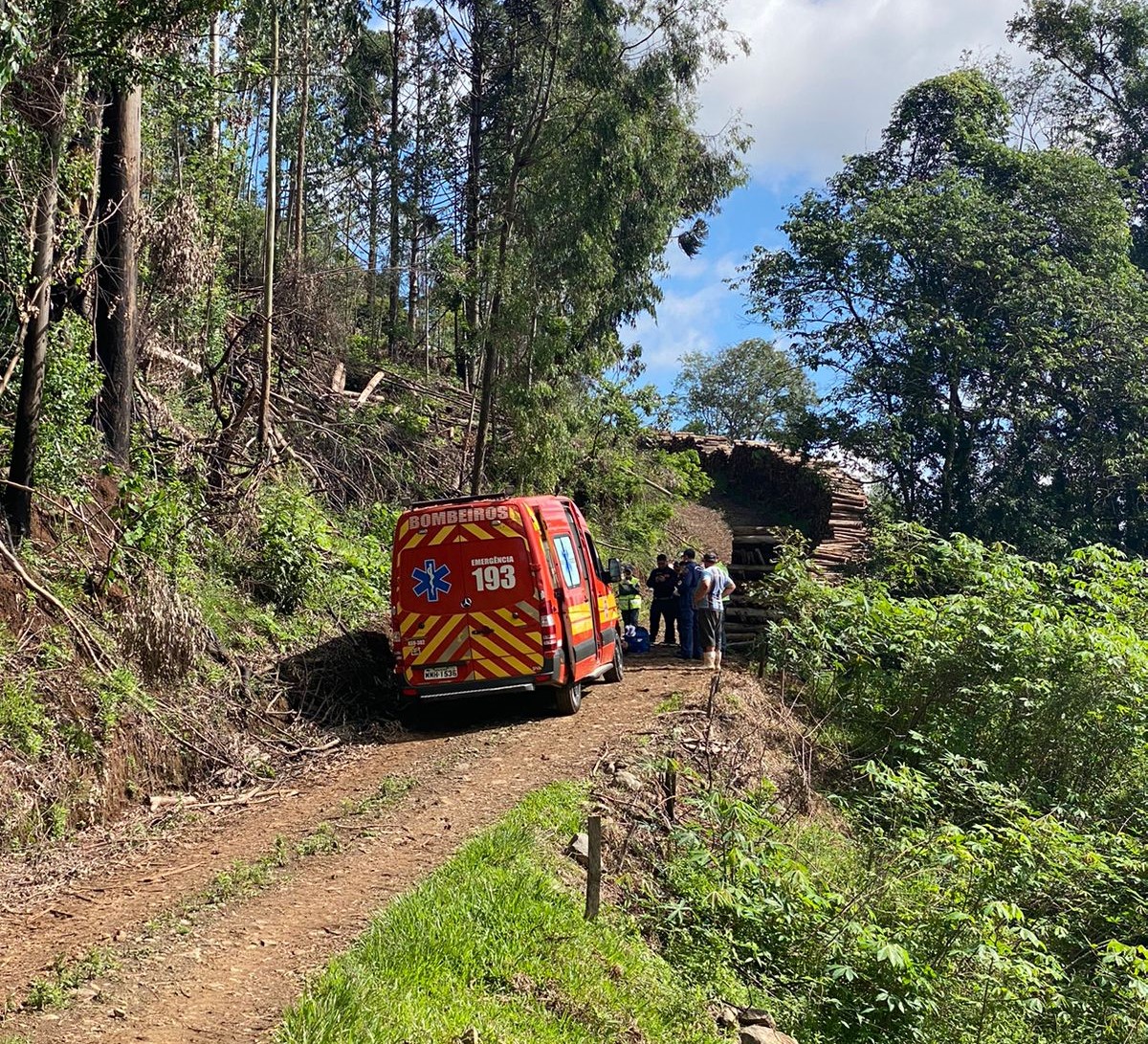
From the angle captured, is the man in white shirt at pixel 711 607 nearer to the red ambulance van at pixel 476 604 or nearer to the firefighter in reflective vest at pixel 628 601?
the firefighter in reflective vest at pixel 628 601

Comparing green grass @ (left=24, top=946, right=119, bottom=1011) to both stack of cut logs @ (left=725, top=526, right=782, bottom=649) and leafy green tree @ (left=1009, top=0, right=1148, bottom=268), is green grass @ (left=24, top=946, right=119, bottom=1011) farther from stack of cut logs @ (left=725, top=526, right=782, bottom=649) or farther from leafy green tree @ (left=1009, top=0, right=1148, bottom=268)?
leafy green tree @ (left=1009, top=0, right=1148, bottom=268)

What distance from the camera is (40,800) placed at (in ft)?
25.7

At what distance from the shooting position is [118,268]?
38.5 ft

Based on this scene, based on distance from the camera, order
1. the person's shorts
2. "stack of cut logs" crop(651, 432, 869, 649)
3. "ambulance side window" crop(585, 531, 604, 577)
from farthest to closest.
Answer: "stack of cut logs" crop(651, 432, 869, 649) → the person's shorts → "ambulance side window" crop(585, 531, 604, 577)

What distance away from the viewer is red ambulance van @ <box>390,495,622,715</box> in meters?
11.5

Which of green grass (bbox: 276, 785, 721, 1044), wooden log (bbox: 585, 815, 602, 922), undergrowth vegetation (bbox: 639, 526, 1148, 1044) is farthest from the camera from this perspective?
undergrowth vegetation (bbox: 639, 526, 1148, 1044)

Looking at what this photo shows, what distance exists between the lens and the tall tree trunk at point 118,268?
38.1ft

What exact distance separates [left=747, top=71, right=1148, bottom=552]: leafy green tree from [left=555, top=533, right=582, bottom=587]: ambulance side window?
1499 cm

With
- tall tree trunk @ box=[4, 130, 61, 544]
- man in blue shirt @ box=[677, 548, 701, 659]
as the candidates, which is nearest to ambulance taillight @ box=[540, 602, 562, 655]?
man in blue shirt @ box=[677, 548, 701, 659]

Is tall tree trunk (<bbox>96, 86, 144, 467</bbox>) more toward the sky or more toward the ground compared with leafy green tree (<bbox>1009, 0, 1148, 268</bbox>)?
more toward the ground

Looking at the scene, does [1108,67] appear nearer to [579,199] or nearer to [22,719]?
[579,199]

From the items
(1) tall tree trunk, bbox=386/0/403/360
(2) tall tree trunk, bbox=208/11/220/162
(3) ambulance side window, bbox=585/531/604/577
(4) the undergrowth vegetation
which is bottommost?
(4) the undergrowth vegetation

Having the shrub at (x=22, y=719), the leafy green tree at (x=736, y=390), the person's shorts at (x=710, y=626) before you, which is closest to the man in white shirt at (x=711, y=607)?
the person's shorts at (x=710, y=626)

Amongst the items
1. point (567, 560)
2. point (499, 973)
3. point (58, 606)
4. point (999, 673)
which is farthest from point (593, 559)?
point (499, 973)
